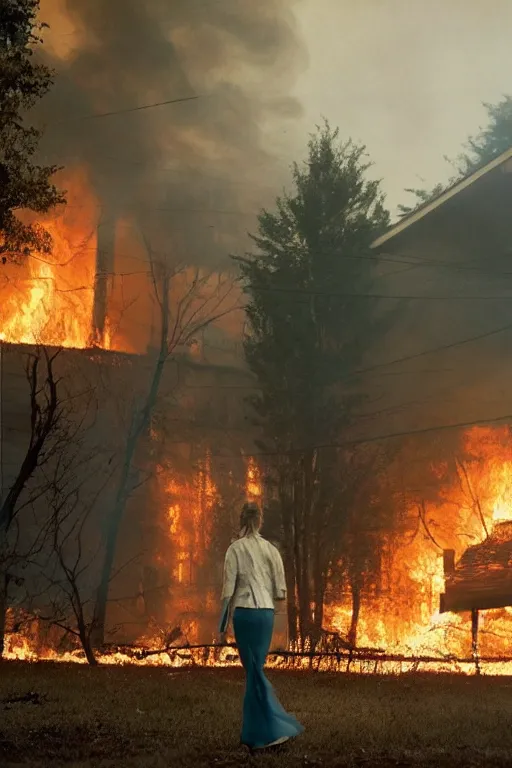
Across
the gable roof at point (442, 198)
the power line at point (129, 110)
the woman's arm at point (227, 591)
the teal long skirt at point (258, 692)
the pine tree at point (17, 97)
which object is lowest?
the teal long skirt at point (258, 692)

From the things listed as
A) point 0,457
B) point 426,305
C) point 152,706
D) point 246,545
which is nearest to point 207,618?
point 0,457

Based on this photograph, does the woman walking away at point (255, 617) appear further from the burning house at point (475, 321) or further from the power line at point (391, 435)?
the power line at point (391, 435)

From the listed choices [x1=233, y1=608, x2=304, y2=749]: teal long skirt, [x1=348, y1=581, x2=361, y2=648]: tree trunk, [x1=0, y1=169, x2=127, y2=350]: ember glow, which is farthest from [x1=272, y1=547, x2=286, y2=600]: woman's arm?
[x1=0, y1=169, x2=127, y2=350]: ember glow

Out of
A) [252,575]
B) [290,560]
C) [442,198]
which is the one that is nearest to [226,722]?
[252,575]

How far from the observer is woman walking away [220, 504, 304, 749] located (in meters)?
8.16

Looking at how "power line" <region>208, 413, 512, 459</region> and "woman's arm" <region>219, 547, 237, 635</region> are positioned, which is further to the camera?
"power line" <region>208, 413, 512, 459</region>

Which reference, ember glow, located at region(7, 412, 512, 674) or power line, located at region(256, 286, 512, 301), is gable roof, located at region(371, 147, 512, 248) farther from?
ember glow, located at region(7, 412, 512, 674)

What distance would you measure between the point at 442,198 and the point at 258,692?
16698 mm

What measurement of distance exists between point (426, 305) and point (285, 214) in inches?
266

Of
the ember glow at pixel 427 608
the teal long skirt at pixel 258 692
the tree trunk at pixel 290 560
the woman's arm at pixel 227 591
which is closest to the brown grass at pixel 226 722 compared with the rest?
the teal long skirt at pixel 258 692

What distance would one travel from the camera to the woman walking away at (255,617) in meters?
8.16

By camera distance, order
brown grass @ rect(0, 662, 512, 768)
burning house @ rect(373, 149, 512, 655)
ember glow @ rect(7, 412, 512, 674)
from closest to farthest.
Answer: brown grass @ rect(0, 662, 512, 768), ember glow @ rect(7, 412, 512, 674), burning house @ rect(373, 149, 512, 655)

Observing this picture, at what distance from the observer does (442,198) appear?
2272cm

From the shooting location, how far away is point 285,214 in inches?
1149
